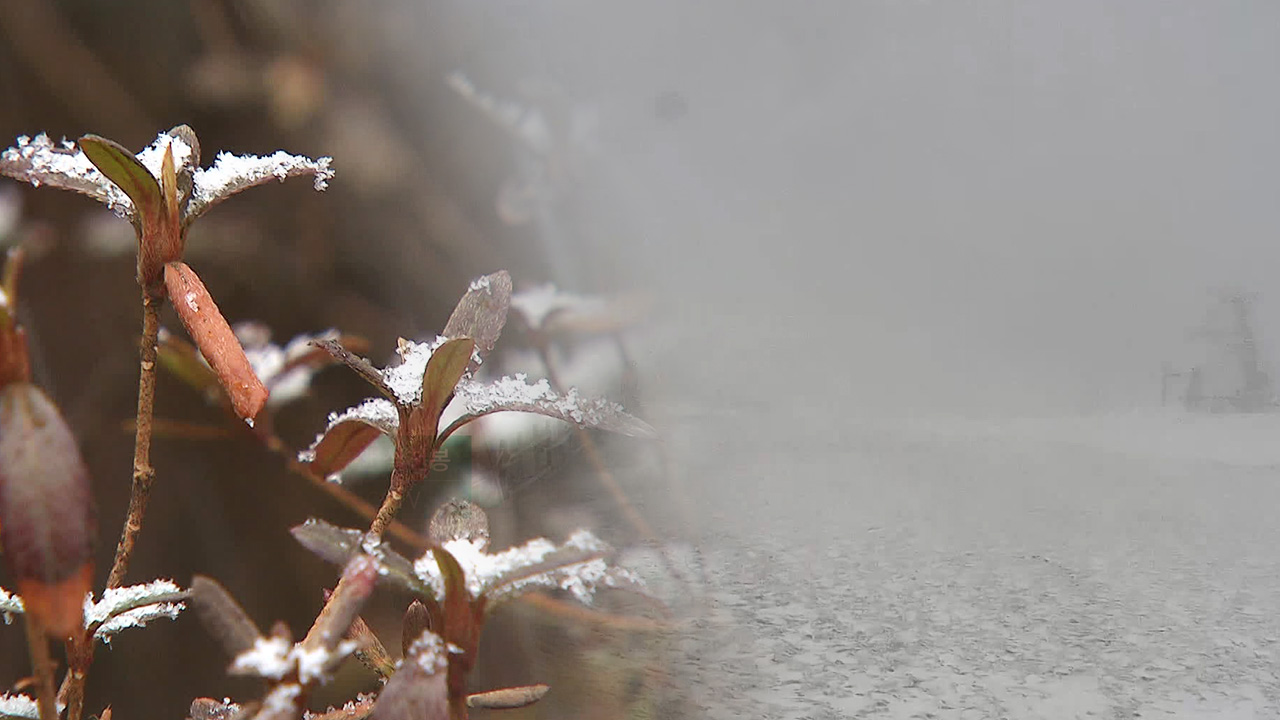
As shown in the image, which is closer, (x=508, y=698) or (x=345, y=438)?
(x=508, y=698)

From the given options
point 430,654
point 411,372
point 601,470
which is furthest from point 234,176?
point 601,470

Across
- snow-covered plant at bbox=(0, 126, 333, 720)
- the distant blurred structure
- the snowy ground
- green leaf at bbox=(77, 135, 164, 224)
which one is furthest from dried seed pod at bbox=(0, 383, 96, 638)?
the distant blurred structure

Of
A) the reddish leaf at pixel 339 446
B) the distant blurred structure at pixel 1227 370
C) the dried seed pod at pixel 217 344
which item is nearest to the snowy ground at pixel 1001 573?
the distant blurred structure at pixel 1227 370

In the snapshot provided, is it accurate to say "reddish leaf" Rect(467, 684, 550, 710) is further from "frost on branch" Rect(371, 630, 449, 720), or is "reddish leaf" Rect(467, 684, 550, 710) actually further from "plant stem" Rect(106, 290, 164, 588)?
"plant stem" Rect(106, 290, 164, 588)

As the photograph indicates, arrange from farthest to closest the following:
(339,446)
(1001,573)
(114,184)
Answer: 1. (1001,573)
2. (339,446)
3. (114,184)

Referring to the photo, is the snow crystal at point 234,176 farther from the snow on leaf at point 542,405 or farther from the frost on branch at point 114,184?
the snow on leaf at point 542,405

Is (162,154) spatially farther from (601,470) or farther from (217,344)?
(601,470)
